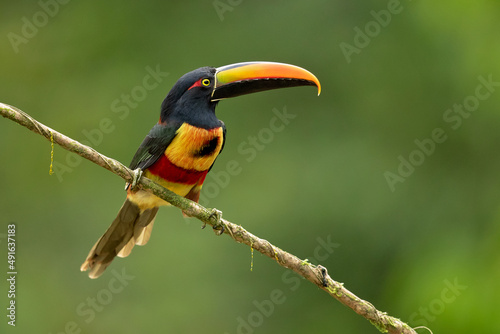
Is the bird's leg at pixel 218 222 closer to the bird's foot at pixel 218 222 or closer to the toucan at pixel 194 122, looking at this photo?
the bird's foot at pixel 218 222

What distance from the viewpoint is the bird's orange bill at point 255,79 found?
3.78 meters

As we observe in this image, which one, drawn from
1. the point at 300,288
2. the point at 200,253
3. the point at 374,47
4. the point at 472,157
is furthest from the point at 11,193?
the point at 472,157

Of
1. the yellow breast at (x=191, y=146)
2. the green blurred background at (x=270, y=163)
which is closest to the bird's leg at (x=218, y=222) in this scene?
the yellow breast at (x=191, y=146)

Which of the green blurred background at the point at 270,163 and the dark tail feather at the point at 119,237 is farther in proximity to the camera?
the green blurred background at the point at 270,163

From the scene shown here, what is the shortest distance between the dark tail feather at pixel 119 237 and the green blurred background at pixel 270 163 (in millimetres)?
2364

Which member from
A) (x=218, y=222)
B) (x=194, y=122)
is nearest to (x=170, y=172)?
(x=194, y=122)

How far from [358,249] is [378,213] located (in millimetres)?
405

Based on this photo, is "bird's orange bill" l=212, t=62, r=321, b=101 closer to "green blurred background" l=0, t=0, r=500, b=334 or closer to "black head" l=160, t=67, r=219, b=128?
"black head" l=160, t=67, r=219, b=128

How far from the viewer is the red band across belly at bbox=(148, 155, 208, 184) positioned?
3.71 m

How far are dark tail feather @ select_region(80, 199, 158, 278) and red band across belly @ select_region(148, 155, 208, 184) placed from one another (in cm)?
40

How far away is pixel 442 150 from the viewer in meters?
6.75

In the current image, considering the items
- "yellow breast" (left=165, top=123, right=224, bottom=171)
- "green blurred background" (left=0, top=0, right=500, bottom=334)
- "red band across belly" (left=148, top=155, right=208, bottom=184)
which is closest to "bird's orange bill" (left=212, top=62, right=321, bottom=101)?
"yellow breast" (left=165, top=123, right=224, bottom=171)

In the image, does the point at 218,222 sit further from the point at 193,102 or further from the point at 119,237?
the point at 119,237

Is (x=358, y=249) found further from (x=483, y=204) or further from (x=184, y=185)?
(x=184, y=185)
